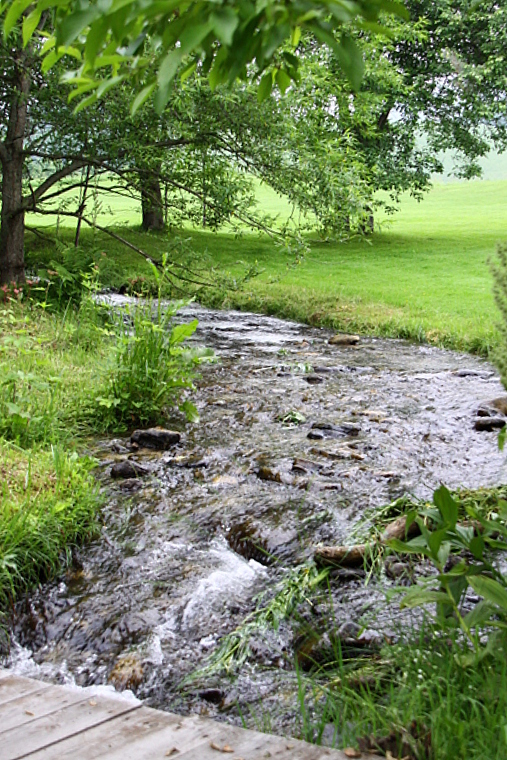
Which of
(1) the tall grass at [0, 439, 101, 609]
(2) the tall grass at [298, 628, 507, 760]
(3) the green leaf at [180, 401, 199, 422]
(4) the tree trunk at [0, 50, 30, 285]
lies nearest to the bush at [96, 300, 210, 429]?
(3) the green leaf at [180, 401, 199, 422]

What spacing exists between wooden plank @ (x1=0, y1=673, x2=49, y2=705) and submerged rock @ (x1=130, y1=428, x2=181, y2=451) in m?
3.44

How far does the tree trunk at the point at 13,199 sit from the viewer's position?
11570mm

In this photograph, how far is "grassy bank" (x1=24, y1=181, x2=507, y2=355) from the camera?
441 inches

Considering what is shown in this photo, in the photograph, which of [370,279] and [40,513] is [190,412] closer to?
[40,513]

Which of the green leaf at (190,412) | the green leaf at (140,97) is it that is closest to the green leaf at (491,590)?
the green leaf at (140,97)

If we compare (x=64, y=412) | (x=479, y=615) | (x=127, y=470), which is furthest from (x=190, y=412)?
(x=479, y=615)

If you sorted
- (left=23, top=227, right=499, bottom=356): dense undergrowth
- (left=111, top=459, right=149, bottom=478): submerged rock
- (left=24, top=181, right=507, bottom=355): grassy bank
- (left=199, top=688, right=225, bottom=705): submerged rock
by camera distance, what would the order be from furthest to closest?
(left=24, top=181, right=507, bottom=355): grassy bank < (left=23, top=227, right=499, bottom=356): dense undergrowth < (left=111, top=459, right=149, bottom=478): submerged rock < (left=199, top=688, right=225, bottom=705): submerged rock

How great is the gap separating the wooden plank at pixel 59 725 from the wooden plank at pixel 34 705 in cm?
3

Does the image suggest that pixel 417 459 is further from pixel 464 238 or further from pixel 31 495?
pixel 464 238

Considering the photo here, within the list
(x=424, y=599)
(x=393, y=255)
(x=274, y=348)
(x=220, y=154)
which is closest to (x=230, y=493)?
(x=424, y=599)

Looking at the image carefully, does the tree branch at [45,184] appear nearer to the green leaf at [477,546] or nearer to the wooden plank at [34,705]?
the wooden plank at [34,705]

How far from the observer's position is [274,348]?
1016cm

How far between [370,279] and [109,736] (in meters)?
15.1

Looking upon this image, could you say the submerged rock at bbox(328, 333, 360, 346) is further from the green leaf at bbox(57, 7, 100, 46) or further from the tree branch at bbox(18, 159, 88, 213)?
the green leaf at bbox(57, 7, 100, 46)
